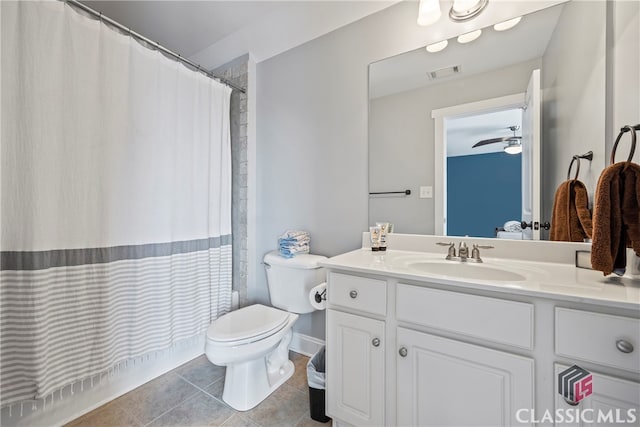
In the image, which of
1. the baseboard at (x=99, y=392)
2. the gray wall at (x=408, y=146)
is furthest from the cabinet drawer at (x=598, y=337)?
the baseboard at (x=99, y=392)

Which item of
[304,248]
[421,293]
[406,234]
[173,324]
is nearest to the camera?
[421,293]

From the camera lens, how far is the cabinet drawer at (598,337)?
67 cm

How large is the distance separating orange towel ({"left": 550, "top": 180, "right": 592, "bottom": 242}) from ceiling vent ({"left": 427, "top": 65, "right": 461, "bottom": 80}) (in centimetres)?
73

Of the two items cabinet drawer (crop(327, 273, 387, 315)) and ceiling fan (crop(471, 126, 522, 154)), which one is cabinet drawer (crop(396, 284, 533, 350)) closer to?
cabinet drawer (crop(327, 273, 387, 315))

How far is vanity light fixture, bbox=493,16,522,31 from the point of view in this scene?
1.24 meters

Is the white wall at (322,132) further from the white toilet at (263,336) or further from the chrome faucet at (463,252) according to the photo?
the chrome faucet at (463,252)

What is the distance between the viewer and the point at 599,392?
2.30 feet

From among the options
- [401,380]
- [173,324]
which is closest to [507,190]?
[401,380]

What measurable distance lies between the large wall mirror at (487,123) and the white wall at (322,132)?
92 millimetres

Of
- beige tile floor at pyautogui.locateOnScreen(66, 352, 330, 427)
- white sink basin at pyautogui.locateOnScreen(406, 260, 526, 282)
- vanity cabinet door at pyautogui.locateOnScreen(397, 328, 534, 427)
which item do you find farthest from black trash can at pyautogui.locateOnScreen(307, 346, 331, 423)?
white sink basin at pyautogui.locateOnScreen(406, 260, 526, 282)

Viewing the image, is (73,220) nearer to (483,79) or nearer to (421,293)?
(421,293)

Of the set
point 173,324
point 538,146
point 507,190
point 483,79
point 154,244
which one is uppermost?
point 483,79

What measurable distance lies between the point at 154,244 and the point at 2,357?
696mm

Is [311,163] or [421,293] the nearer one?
[421,293]
